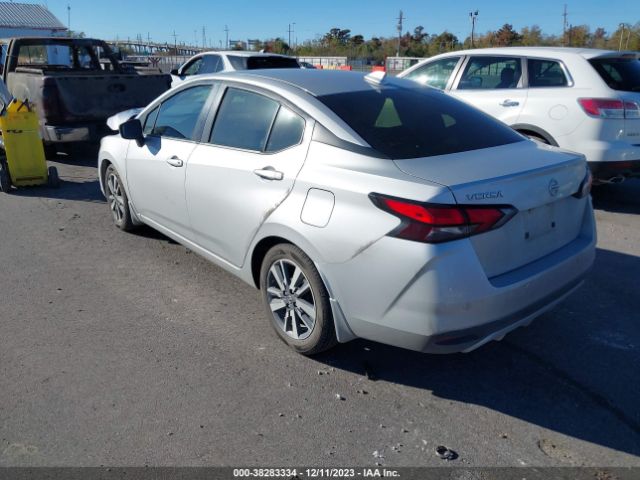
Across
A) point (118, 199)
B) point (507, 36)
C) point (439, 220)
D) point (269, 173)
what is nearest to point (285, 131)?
point (269, 173)

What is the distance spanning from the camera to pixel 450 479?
2.70 meters

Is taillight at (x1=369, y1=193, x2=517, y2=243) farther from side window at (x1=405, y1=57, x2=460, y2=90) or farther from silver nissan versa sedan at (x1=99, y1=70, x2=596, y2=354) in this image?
side window at (x1=405, y1=57, x2=460, y2=90)

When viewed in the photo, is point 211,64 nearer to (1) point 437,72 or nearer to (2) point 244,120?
(1) point 437,72

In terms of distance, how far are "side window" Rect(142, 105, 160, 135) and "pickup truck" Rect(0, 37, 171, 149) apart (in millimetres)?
4109

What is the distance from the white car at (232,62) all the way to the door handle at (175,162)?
8054 millimetres

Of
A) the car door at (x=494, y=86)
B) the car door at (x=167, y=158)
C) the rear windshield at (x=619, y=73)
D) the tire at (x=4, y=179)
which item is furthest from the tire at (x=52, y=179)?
the rear windshield at (x=619, y=73)

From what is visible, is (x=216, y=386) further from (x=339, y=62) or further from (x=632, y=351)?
(x=339, y=62)

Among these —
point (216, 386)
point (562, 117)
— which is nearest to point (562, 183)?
point (216, 386)

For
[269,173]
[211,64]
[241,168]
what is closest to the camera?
[269,173]

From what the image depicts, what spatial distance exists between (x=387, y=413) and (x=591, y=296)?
2.32 metres

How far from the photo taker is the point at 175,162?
4570mm

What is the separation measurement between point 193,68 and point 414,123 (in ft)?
39.1

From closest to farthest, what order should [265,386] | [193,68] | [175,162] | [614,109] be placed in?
1. [265,386]
2. [175,162]
3. [614,109]
4. [193,68]

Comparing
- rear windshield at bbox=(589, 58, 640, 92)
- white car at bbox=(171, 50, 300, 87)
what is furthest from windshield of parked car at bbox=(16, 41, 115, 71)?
rear windshield at bbox=(589, 58, 640, 92)
